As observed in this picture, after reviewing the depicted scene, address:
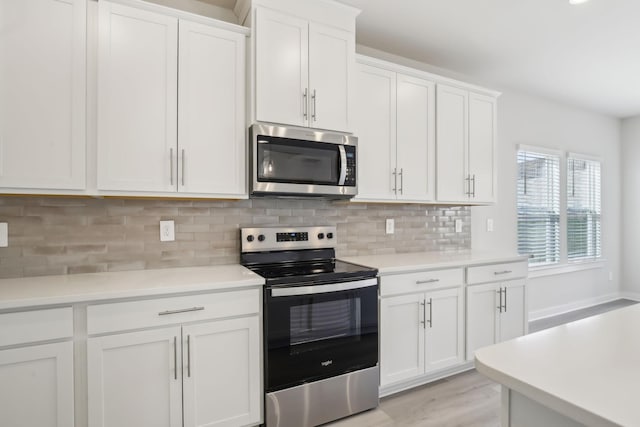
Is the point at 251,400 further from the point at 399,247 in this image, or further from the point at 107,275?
the point at 399,247

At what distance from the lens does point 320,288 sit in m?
2.08

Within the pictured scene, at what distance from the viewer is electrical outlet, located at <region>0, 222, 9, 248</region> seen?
1907mm

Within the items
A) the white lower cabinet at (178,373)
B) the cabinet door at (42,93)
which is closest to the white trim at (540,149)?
the white lower cabinet at (178,373)

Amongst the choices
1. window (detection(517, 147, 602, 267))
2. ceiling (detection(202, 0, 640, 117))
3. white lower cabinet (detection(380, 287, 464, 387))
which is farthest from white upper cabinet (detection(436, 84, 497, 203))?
window (detection(517, 147, 602, 267))

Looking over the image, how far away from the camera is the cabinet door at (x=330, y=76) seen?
2352 mm

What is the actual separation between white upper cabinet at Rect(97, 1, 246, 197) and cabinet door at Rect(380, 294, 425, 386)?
1.29 meters

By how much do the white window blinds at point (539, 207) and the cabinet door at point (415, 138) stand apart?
1.85m

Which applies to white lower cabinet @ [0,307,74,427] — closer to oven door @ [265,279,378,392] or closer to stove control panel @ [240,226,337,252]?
oven door @ [265,279,378,392]

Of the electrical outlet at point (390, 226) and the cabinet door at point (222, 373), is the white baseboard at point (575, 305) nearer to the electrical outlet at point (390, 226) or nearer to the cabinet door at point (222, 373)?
the electrical outlet at point (390, 226)

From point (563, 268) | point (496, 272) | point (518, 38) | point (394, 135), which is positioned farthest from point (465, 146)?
point (563, 268)

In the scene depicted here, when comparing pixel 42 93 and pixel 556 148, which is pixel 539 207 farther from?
pixel 42 93

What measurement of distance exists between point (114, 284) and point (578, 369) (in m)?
1.90

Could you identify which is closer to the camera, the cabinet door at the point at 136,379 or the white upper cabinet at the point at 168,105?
the cabinet door at the point at 136,379

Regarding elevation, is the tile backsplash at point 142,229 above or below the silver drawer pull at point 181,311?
above
